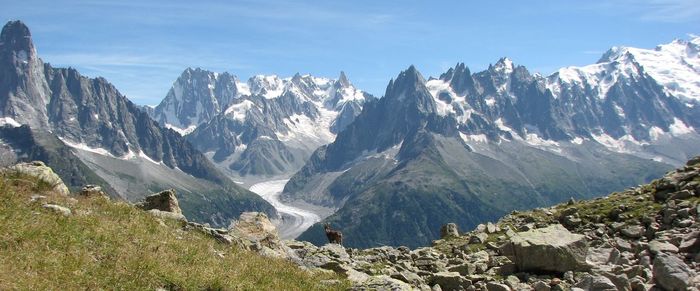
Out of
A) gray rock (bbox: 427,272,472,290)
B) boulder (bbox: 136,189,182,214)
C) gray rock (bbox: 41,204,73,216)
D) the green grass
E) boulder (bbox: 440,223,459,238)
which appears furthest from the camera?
boulder (bbox: 440,223,459,238)

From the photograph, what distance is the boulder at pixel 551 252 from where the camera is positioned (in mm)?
22188

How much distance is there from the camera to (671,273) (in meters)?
17.6

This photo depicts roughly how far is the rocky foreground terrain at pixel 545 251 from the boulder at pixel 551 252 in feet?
0.13

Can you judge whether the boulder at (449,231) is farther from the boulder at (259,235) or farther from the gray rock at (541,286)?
the gray rock at (541,286)

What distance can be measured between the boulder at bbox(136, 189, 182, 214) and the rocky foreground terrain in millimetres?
58

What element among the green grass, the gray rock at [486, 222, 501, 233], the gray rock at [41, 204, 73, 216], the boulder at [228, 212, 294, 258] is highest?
the gray rock at [41, 204, 73, 216]

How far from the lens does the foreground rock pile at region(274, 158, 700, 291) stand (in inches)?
742

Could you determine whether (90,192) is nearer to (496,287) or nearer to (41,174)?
(41,174)

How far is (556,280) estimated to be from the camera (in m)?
20.2

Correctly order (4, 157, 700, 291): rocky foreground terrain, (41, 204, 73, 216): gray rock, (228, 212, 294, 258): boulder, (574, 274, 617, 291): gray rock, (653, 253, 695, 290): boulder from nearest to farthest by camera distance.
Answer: (574, 274, 617, 291): gray rock < (653, 253, 695, 290): boulder < (4, 157, 700, 291): rocky foreground terrain < (41, 204, 73, 216): gray rock < (228, 212, 294, 258): boulder

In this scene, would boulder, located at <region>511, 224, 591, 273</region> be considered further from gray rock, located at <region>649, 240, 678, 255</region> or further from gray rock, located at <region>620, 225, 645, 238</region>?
gray rock, located at <region>620, 225, 645, 238</region>

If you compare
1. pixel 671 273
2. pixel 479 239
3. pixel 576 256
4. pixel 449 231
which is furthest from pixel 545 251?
pixel 449 231

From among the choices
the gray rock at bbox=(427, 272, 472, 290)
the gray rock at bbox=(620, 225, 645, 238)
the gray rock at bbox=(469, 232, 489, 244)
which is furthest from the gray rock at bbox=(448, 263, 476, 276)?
the gray rock at bbox=(469, 232, 489, 244)

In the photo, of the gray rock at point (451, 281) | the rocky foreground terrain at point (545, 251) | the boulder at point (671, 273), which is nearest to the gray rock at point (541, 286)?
the rocky foreground terrain at point (545, 251)
